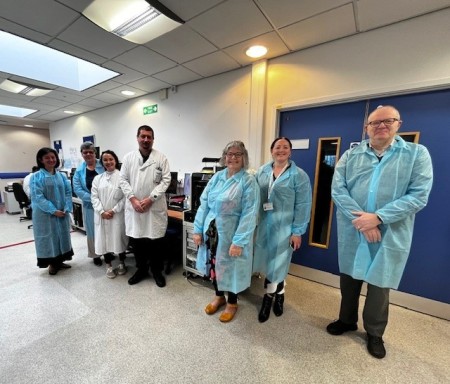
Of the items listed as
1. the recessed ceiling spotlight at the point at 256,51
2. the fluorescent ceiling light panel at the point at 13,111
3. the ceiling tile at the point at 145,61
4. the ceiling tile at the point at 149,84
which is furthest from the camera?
the fluorescent ceiling light panel at the point at 13,111

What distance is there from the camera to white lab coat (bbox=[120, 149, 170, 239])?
2.16 metres

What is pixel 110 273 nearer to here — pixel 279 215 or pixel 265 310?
pixel 265 310

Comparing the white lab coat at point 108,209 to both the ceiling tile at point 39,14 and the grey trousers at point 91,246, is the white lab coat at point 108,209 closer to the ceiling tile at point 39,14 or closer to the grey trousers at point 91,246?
the grey trousers at point 91,246

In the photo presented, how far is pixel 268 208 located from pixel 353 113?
1.38 metres

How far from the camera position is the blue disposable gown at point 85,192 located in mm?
2533

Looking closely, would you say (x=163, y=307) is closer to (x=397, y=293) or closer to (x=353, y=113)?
(x=397, y=293)

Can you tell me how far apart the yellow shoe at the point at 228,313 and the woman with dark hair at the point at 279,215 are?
0.24 m

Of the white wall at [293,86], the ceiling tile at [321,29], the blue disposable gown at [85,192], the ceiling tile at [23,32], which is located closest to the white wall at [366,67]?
the white wall at [293,86]

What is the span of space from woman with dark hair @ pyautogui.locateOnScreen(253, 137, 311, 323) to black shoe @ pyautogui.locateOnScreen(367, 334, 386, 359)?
0.66 meters

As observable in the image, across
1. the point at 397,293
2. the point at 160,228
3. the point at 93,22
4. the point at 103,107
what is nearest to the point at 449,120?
the point at 397,293

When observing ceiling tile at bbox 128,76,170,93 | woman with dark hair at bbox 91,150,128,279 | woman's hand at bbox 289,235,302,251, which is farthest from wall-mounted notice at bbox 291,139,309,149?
ceiling tile at bbox 128,76,170,93

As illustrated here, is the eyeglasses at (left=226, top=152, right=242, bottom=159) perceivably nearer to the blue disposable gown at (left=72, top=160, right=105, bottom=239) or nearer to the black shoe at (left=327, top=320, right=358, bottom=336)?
the black shoe at (left=327, top=320, right=358, bottom=336)

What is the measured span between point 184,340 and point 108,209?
156cm

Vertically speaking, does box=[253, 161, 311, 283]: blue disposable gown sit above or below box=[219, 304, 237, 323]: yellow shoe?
above
